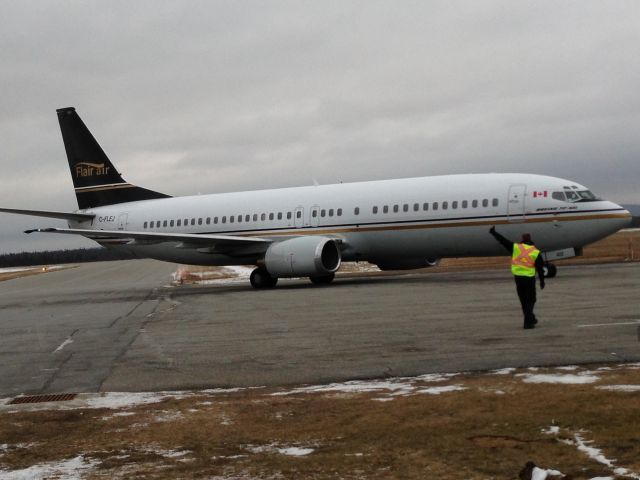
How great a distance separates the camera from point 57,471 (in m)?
5.39

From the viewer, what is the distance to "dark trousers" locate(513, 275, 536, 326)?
39.9 ft

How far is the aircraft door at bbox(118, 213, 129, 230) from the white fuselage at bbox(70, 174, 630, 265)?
124 cm

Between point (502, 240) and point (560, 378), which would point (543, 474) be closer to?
point (560, 378)

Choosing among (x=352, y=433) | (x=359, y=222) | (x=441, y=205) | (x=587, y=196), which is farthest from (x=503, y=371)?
(x=359, y=222)

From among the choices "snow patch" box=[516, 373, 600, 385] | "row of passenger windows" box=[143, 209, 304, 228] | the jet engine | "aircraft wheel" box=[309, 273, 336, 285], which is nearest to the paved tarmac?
"snow patch" box=[516, 373, 600, 385]

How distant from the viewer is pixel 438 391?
7.50 metres

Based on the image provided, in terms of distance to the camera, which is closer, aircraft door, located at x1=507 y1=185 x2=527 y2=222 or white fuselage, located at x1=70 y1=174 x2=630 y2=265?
white fuselage, located at x1=70 y1=174 x2=630 y2=265

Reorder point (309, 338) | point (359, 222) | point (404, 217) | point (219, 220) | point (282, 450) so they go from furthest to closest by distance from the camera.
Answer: point (219, 220) → point (359, 222) → point (404, 217) → point (309, 338) → point (282, 450)

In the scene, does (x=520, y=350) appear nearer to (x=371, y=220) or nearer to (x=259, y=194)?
(x=371, y=220)

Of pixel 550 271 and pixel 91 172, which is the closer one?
pixel 550 271

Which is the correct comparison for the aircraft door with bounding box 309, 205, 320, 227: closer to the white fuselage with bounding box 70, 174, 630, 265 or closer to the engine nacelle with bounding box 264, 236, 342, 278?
the white fuselage with bounding box 70, 174, 630, 265

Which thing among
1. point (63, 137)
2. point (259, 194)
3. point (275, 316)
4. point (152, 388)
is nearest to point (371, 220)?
point (259, 194)

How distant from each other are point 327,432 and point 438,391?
169cm

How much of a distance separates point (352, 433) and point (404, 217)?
19.8m
